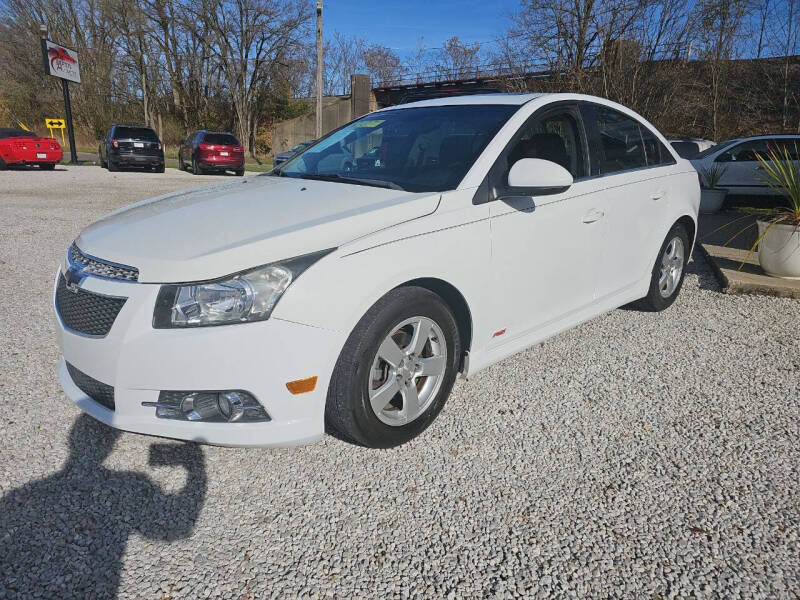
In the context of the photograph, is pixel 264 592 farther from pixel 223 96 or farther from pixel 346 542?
pixel 223 96

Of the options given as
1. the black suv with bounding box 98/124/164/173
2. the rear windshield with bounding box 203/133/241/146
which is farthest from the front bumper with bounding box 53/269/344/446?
the black suv with bounding box 98/124/164/173

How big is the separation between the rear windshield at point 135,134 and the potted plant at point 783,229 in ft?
66.5

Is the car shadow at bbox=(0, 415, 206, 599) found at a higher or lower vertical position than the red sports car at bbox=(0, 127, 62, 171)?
lower

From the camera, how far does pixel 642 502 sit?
2.29 meters

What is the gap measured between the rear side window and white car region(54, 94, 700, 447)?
3 centimetres

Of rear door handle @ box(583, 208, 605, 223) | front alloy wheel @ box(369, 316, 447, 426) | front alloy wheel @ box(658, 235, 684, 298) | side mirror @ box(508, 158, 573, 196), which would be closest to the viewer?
front alloy wheel @ box(369, 316, 447, 426)

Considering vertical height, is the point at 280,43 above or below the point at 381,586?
above

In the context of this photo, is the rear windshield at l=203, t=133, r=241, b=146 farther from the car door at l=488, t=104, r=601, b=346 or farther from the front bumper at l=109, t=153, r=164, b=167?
the car door at l=488, t=104, r=601, b=346

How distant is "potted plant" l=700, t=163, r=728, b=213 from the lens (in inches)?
391

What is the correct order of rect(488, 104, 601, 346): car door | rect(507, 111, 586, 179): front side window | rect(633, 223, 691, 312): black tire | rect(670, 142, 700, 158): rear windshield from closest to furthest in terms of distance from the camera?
rect(488, 104, 601, 346): car door < rect(507, 111, 586, 179): front side window < rect(633, 223, 691, 312): black tire < rect(670, 142, 700, 158): rear windshield

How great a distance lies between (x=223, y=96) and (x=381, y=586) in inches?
1759

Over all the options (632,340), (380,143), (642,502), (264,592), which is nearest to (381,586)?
(264,592)

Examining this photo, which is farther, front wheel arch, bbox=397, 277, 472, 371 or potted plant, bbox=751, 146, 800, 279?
potted plant, bbox=751, 146, 800, 279

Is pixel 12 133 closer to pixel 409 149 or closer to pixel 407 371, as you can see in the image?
pixel 409 149
